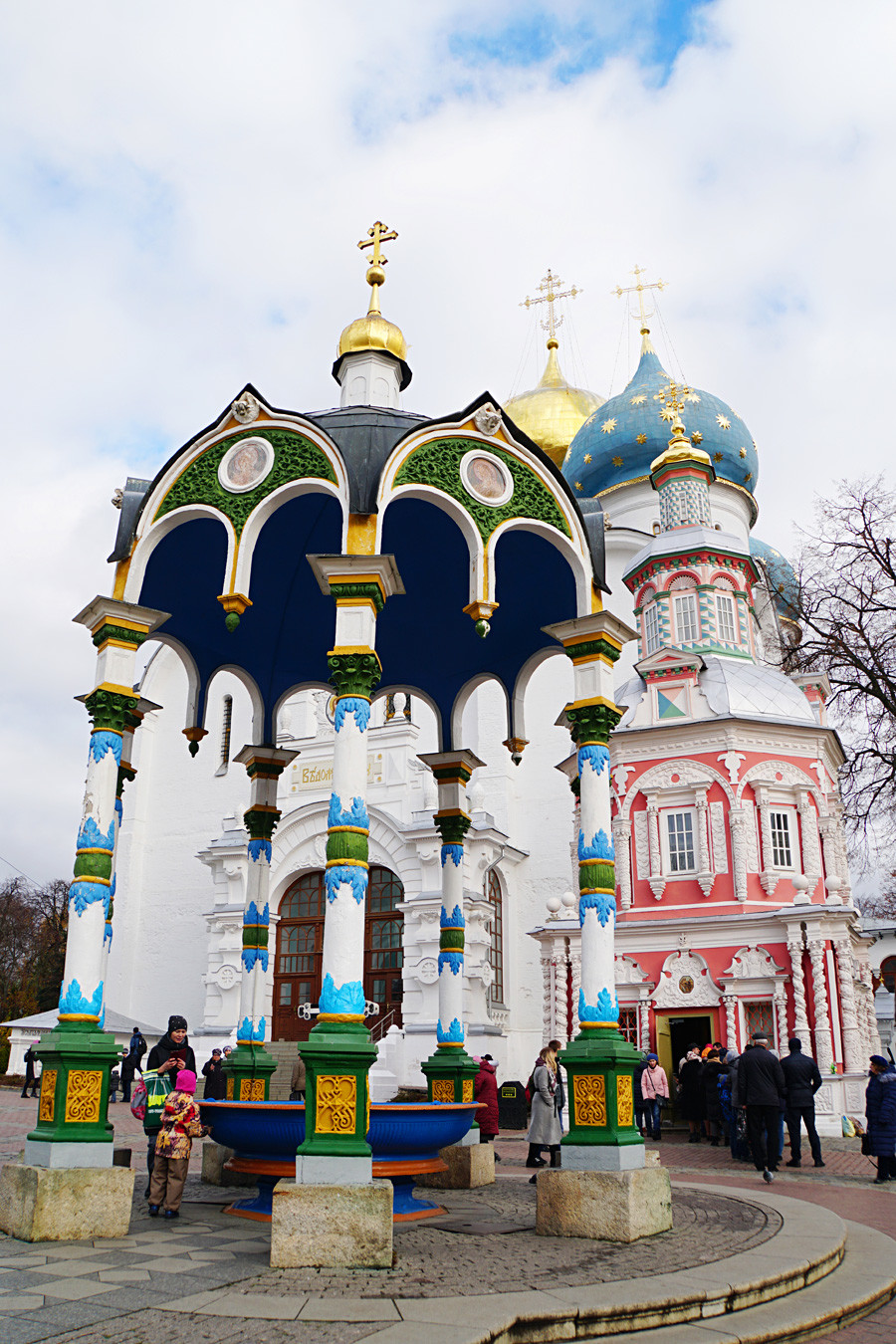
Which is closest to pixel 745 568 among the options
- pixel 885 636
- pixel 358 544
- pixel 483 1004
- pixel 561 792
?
pixel 561 792

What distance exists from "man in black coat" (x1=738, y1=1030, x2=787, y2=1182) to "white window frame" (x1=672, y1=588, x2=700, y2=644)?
14.3 m

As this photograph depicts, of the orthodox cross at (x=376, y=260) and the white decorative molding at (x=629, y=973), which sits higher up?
the orthodox cross at (x=376, y=260)

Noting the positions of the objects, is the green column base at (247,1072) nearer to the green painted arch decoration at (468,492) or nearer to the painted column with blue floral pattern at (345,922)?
the painted column with blue floral pattern at (345,922)

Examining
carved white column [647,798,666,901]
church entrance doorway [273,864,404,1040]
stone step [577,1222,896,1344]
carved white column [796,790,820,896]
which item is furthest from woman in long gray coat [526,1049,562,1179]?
church entrance doorway [273,864,404,1040]

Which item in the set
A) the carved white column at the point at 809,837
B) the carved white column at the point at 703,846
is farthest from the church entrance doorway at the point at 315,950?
the carved white column at the point at 809,837

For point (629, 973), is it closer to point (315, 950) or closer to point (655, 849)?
point (655, 849)

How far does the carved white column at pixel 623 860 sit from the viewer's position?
21750mm

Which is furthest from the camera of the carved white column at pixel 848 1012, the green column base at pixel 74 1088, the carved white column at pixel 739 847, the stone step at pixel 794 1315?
the carved white column at pixel 739 847

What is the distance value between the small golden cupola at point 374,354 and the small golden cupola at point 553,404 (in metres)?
25.9

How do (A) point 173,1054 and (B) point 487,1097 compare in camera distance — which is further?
(B) point 487,1097

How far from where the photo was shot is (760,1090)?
1112 centimetres

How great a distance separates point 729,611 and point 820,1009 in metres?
9.45

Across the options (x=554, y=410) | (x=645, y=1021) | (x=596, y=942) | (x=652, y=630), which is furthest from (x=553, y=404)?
(x=596, y=942)

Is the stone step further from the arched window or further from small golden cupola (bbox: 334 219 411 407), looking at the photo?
the arched window
